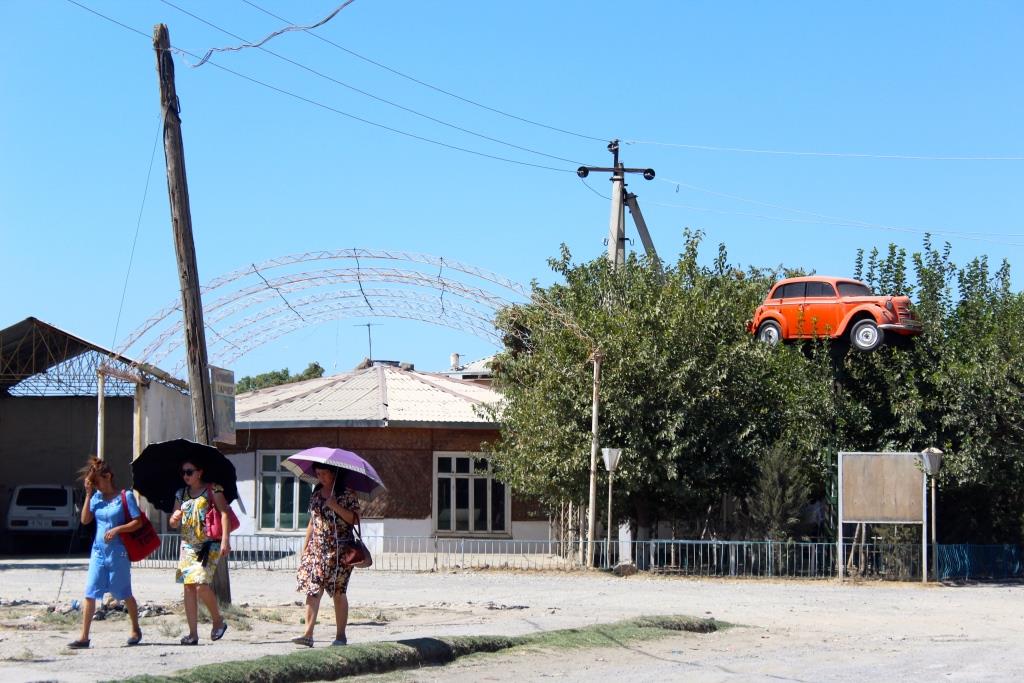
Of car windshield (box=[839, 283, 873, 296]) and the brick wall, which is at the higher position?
car windshield (box=[839, 283, 873, 296])

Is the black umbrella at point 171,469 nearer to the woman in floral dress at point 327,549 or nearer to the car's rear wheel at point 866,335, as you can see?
the woman in floral dress at point 327,549

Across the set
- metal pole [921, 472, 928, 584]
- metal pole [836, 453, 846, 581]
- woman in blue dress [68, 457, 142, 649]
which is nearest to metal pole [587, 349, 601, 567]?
metal pole [836, 453, 846, 581]

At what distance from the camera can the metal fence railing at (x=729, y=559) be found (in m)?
24.4

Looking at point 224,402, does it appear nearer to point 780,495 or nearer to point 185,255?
point 185,255

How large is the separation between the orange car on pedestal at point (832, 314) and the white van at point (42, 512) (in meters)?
18.1

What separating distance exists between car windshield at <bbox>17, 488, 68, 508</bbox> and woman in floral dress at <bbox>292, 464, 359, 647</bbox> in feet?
79.5

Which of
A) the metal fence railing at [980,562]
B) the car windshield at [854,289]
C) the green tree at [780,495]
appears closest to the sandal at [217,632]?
the green tree at [780,495]

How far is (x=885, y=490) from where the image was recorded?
77.6ft

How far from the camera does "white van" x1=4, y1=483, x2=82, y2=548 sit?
32.9 metres

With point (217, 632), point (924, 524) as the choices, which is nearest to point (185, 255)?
point (217, 632)

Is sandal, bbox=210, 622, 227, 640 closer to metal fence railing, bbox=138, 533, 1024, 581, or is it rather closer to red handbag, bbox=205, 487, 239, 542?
red handbag, bbox=205, 487, 239, 542

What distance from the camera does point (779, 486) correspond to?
25.0 m

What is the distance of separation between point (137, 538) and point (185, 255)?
4.73m

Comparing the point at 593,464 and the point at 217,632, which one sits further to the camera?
the point at 593,464
